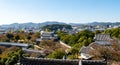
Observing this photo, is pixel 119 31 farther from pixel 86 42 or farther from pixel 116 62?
pixel 116 62

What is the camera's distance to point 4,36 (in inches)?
2172

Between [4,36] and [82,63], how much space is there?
4778 centimetres

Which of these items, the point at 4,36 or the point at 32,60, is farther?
the point at 4,36

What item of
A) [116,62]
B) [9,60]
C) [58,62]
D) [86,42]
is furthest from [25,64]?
[86,42]

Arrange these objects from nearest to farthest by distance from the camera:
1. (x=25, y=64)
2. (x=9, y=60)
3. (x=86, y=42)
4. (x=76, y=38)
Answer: (x=25, y=64), (x=9, y=60), (x=86, y=42), (x=76, y=38)

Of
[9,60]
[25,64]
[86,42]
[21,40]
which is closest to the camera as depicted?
[25,64]

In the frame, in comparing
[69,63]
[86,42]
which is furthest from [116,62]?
[86,42]

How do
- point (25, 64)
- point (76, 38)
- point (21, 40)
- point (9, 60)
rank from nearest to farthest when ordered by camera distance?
1. point (25, 64)
2. point (9, 60)
3. point (76, 38)
4. point (21, 40)

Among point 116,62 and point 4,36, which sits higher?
point 116,62

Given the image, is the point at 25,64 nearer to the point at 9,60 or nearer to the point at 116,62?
the point at 116,62

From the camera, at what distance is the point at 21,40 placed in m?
52.1

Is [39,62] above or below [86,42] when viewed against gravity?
above

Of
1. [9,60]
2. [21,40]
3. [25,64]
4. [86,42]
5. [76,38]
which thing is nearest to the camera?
[25,64]

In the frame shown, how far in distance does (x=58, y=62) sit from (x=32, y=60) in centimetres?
99
